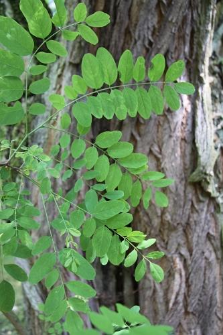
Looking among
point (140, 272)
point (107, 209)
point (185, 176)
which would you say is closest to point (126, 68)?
point (107, 209)

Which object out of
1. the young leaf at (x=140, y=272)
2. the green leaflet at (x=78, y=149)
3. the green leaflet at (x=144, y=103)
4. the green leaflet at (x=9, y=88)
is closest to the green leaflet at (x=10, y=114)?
the green leaflet at (x=9, y=88)

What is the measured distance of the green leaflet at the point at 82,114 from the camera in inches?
33.1

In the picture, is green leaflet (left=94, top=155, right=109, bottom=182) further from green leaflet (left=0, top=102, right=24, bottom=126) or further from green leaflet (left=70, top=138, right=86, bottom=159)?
green leaflet (left=0, top=102, right=24, bottom=126)

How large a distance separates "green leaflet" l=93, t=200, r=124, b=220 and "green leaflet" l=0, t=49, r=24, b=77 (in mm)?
283

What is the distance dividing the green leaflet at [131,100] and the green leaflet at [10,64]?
20cm

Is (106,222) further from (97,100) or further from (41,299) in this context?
(41,299)

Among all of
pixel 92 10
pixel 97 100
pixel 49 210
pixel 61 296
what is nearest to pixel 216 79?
pixel 92 10

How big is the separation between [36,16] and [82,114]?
193 millimetres

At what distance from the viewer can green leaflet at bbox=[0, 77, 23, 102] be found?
814 mm

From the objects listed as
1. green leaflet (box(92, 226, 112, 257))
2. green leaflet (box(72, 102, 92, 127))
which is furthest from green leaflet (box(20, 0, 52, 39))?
green leaflet (box(92, 226, 112, 257))

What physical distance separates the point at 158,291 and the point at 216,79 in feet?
2.84

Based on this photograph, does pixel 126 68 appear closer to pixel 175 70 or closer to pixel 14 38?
pixel 175 70

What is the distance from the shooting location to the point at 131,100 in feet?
2.79

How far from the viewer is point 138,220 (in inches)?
65.3
